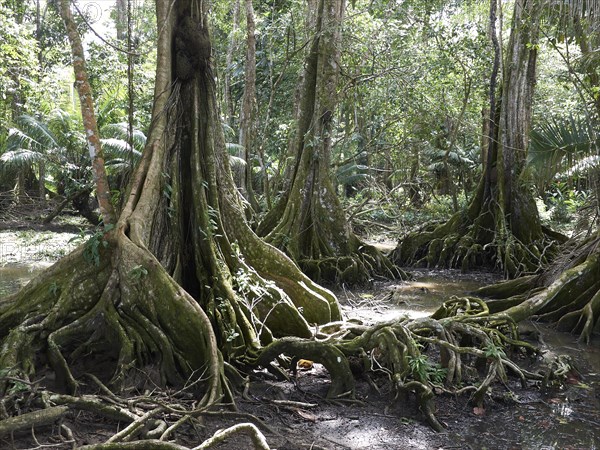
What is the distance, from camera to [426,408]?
5.35 m

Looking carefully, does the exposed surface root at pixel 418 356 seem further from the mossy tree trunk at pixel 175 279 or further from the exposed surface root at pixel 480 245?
the exposed surface root at pixel 480 245

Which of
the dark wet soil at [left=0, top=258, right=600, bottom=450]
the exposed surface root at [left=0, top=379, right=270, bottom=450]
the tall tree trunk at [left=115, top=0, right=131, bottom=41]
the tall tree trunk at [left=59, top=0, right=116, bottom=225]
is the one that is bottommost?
the dark wet soil at [left=0, top=258, right=600, bottom=450]

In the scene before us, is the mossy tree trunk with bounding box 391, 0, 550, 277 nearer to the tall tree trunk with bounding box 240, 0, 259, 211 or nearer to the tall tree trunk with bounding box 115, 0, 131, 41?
the tall tree trunk with bounding box 240, 0, 259, 211

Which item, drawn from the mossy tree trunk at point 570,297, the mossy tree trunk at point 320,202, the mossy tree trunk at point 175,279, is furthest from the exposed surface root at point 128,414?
the mossy tree trunk at point 320,202

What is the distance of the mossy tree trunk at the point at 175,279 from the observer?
550 cm

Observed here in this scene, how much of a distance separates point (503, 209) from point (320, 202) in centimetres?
398

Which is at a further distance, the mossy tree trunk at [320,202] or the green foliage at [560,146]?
the mossy tree trunk at [320,202]

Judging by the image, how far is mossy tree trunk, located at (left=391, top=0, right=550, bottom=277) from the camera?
1252 cm

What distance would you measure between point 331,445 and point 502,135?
980cm

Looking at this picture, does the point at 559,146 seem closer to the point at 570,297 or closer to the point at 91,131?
the point at 570,297

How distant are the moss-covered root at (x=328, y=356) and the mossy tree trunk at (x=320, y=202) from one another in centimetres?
504

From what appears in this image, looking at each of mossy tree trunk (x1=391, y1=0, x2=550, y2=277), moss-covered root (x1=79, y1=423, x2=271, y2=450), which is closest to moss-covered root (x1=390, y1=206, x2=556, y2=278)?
mossy tree trunk (x1=391, y1=0, x2=550, y2=277)

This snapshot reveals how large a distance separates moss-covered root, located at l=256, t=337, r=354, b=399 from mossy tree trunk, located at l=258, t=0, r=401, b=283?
198 inches

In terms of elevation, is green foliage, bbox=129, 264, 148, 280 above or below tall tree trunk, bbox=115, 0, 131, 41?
below
